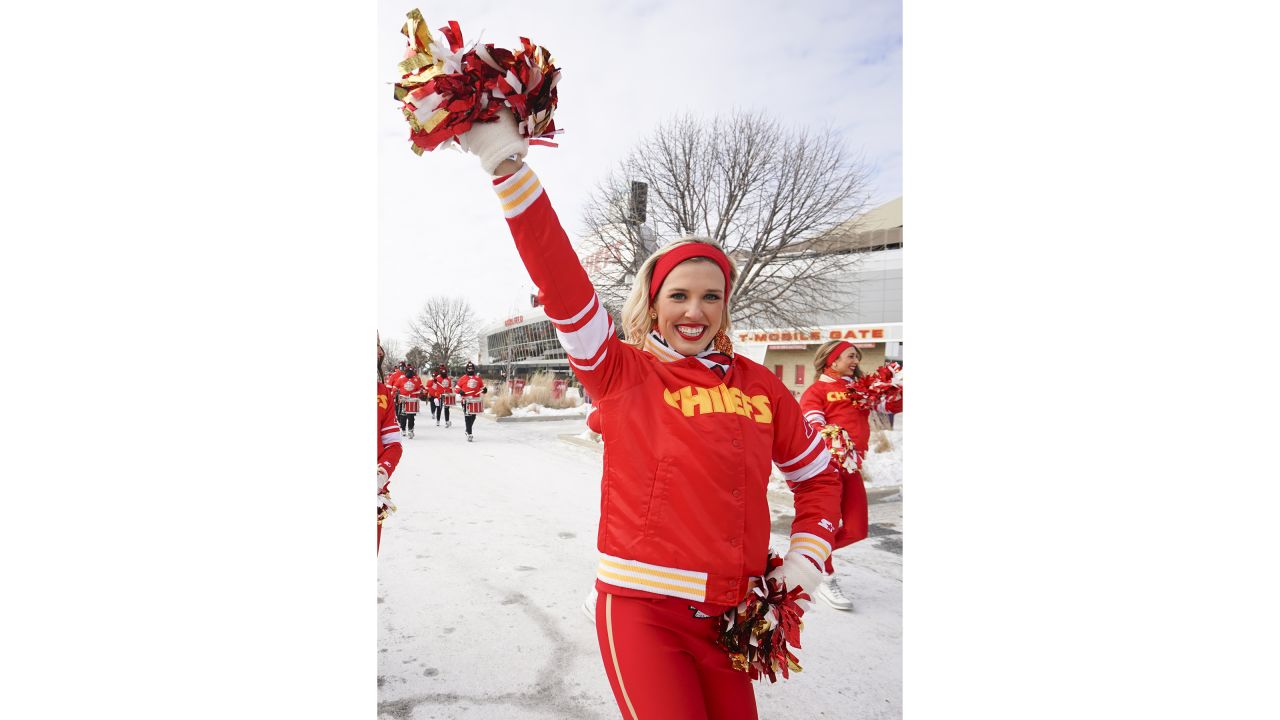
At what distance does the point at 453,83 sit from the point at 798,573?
1429mm

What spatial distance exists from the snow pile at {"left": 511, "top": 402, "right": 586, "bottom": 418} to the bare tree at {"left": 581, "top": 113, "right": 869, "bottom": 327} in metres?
7.19

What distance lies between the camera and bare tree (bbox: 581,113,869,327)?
28.5 feet

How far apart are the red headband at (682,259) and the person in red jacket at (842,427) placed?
7.54ft

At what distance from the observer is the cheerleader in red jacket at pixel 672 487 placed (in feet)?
4.54

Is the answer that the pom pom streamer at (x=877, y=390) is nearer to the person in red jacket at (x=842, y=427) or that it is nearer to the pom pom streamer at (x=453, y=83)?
the person in red jacket at (x=842, y=427)

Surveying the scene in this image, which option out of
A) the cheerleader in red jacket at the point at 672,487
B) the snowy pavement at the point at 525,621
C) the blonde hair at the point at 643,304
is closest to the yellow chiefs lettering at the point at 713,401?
the cheerleader in red jacket at the point at 672,487

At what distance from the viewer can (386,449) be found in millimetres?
2912

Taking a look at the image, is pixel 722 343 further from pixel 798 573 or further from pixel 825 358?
pixel 825 358

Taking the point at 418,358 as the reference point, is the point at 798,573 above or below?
below

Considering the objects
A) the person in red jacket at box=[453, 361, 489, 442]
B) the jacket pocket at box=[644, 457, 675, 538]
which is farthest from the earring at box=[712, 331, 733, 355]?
the person in red jacket at box=[453, 361, 489, 442]

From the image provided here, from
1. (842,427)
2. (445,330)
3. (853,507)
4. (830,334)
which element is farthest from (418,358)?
(853,507)

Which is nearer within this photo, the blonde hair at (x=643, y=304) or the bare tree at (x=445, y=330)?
the blonde hair at (x=643, y=304)

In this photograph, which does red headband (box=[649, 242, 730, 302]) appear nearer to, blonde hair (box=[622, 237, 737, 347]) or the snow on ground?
blonde hair (box=[622, 237, 737, 347])
